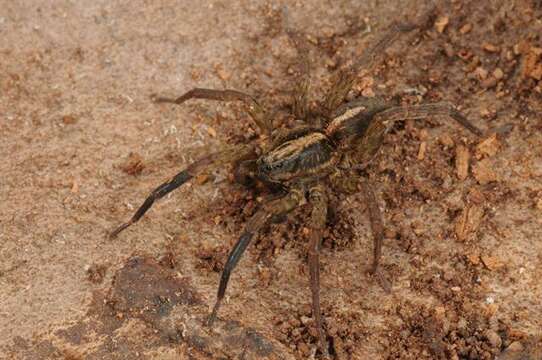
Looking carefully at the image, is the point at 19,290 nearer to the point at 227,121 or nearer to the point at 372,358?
the point at 227,121

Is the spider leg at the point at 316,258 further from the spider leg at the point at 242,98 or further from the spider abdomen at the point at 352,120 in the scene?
the spider leg at the point at 242,98

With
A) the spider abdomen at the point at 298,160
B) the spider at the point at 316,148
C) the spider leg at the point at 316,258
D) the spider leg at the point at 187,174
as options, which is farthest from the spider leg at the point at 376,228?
the spider leg at the point at 187,174

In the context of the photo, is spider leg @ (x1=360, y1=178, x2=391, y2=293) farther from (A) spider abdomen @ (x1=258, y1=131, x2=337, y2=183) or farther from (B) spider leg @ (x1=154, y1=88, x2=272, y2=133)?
(B) spider leg @ (x1=154, y1=88, x2=272, y2=133)

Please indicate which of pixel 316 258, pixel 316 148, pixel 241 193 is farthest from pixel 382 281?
pixel 241 193

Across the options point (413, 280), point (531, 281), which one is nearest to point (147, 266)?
point (413, 280)

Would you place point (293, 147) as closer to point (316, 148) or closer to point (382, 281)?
point (316, 148)

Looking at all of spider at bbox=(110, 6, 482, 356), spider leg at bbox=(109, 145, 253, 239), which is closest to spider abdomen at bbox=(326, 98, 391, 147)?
spider at bbox=(110, 6, 482, 356)
